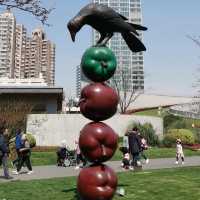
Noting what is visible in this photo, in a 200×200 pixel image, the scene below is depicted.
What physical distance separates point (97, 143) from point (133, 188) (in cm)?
496

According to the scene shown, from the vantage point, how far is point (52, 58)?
98750 mm

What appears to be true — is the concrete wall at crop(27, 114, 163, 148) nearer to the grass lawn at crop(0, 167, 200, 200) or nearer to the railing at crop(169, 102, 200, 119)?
the grass lawn at crop(0, 167, 200, 200)

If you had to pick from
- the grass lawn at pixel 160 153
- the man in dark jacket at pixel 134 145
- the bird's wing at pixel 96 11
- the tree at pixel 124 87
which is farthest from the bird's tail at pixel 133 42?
the tree at pixel 124 87

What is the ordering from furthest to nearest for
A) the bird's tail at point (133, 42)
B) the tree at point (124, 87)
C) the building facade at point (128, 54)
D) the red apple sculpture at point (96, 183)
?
the building facade at point (128, 54), the tree at point (124, 87), the bird's tail at point (133, 42), the red apple sculpture at point (96, 183)

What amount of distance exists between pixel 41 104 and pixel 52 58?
207ft

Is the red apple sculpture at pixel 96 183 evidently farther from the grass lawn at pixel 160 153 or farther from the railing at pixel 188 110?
the railing at pixel 188 110

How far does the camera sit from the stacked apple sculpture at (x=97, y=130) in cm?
666

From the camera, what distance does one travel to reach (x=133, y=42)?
26.4 feet

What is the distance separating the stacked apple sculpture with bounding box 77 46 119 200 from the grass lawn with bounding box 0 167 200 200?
3569mm

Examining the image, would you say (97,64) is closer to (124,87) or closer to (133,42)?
(133,42)

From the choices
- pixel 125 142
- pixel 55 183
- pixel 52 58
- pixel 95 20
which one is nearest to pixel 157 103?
pixel 52 58

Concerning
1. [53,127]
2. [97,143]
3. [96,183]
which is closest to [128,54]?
[53,127]

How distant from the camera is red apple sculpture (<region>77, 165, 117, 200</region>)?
260 inches

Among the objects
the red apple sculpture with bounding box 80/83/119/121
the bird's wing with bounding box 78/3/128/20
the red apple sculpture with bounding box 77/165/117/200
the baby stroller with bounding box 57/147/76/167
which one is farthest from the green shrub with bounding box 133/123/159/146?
the red apple sculpture with bounding box 77/165/117/200
